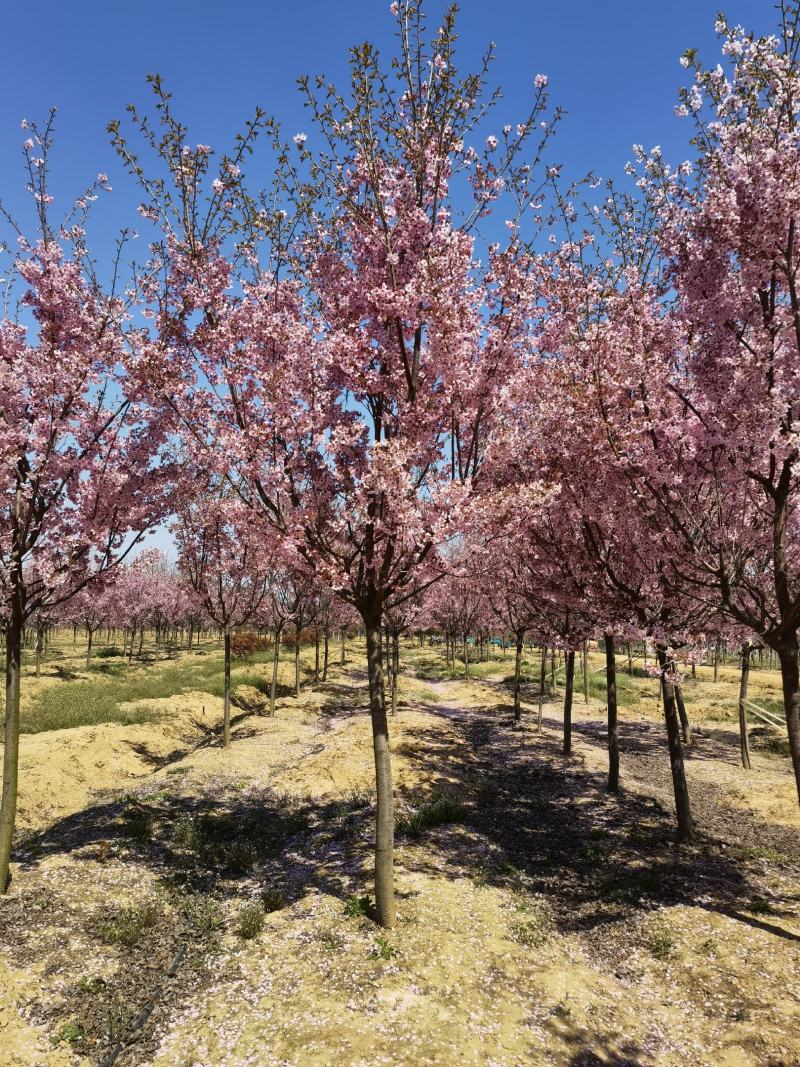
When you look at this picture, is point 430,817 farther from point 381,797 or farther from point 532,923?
point 381,797

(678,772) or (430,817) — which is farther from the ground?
(678,772)

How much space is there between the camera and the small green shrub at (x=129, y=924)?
27.6 feet

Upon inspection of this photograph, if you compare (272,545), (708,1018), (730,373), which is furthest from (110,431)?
(708,1018)

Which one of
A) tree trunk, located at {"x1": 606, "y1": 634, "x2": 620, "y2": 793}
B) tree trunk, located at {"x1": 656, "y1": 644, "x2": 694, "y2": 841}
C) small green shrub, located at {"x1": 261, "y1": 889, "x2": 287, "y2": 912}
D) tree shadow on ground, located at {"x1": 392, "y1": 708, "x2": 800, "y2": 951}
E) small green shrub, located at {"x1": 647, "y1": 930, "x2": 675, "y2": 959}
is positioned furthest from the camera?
tree trunk, located at {"x1": 606, "y1": 634, "x2": 620, "y2": 793}

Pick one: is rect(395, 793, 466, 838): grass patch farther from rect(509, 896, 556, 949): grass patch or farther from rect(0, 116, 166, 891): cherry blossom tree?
rect(0, 116, 166, 891): cherry blossom tree

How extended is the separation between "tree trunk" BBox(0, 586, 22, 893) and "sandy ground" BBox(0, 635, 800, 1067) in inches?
30.8

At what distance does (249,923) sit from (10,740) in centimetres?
495

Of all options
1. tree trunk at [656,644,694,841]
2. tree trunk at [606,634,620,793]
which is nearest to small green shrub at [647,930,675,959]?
tree trunk at [656,644,694,841]

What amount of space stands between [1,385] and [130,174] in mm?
4080

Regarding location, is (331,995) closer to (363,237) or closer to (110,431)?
(110,431)

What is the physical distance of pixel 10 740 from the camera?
372 inches

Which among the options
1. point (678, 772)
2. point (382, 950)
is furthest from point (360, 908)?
point (678, 772)

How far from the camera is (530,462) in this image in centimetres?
1222

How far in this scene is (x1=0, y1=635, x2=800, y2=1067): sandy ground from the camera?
6574mm
